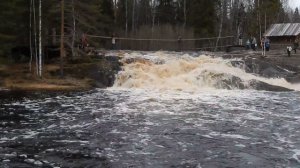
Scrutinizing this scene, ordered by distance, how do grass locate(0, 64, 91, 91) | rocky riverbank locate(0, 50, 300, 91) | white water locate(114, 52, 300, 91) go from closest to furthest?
grass locate(0, 64, 91, 91)
rocky riverbank locate(0, 50, 300, 91)
white water locate(114, 52, 300, 91)

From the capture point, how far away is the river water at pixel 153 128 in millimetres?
13992

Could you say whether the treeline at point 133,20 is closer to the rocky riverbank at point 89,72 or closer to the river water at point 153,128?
the rocky riverbank at point 89,72

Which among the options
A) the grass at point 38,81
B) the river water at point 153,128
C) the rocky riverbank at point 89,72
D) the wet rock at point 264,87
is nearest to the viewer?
the river water at point 153,128

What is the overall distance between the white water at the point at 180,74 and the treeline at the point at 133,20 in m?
5.64

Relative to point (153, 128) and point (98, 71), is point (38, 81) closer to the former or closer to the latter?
point (98, 71)

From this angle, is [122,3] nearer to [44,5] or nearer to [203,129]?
[44,5]

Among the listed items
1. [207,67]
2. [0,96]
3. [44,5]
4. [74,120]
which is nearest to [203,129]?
[74,120]

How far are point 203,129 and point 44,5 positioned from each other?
23062 mm

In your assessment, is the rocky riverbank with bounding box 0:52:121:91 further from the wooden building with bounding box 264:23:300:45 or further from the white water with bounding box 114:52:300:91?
the wooden building with bounding box 264:23:300:45

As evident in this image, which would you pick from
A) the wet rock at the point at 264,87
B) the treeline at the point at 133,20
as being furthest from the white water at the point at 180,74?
the treeline at the point at 133,20

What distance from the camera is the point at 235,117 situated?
2119cm

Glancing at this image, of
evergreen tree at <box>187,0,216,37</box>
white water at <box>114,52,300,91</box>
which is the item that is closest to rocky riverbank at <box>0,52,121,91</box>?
white water at <box>114,52,300,91</box>

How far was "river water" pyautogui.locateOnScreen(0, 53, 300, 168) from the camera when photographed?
45.9 ft

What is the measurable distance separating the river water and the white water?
0.72 metres
